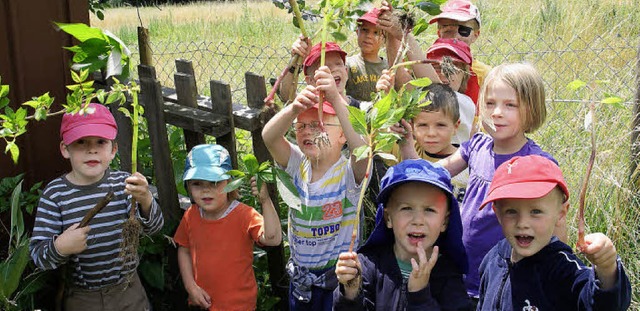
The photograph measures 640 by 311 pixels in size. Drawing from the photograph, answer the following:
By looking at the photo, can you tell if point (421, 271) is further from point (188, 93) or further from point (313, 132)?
point (188, 93)

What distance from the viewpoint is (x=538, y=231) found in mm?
2188

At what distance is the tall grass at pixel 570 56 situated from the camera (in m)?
3.86

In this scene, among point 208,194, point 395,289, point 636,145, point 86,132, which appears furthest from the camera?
point 636,145

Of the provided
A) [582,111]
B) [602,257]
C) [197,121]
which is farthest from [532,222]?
[582,111]

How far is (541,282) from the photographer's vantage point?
2.21 m

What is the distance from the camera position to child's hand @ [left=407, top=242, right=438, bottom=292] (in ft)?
7.41

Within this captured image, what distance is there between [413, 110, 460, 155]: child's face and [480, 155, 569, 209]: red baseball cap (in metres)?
0.81

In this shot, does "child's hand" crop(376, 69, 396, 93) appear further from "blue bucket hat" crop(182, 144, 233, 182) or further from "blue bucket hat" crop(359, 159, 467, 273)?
"blue bucket hat" crop(182, 144, 233, 182)

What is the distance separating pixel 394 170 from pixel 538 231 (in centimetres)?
54

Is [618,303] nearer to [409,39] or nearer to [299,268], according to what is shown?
[299,268]

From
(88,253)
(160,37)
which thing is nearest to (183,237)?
(88,253)

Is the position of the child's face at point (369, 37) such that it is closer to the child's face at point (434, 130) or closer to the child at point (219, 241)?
the child's face at point (434, 130)

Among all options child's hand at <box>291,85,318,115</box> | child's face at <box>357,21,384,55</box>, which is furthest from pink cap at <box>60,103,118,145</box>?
child's face at <box>357,21,384,55</box>

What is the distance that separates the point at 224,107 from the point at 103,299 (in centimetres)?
110
